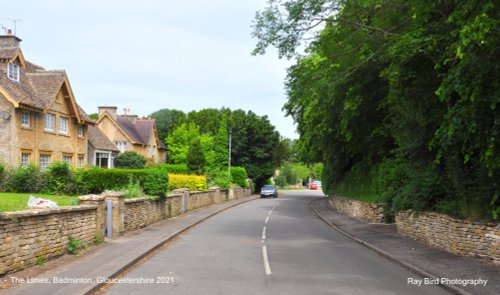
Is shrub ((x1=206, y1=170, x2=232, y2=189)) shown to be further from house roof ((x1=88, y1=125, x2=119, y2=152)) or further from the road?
the road

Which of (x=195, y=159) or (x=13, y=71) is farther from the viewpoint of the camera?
(x=195, y=159)

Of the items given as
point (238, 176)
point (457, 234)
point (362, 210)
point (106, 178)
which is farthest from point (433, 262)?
point (238, 176)

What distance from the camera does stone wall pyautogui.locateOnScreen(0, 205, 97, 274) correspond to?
8.23 m

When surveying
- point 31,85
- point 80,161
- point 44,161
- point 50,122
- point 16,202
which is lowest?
point 16,202

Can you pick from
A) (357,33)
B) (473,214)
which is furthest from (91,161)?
(473,214)

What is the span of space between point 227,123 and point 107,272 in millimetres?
55059

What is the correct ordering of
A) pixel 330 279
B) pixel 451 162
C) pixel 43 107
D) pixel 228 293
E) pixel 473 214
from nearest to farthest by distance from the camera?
pixel 228 293
pixel 330 279
pixel 473 214
pixel 451 162
pixel 43 107

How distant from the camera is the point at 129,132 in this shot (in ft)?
194

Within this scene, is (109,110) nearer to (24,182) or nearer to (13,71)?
(13,71)

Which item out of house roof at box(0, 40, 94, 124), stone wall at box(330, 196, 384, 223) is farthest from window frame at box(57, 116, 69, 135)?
stone wall at box(330, 196, 384, 223)

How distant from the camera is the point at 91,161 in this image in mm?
43062

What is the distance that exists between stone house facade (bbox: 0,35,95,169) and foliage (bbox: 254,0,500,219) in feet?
67.5

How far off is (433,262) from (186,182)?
916 inches

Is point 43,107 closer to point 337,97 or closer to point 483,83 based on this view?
point 337,97
